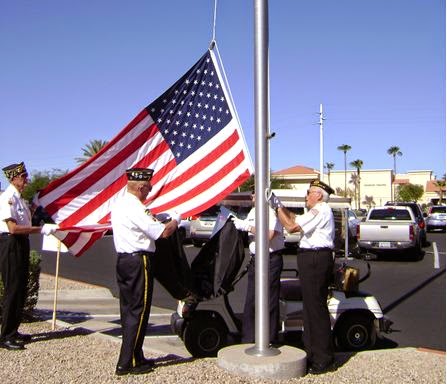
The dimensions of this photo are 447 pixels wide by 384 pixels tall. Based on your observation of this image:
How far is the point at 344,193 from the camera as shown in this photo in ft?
274

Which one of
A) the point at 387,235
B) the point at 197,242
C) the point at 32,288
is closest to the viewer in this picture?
the point at 32,288

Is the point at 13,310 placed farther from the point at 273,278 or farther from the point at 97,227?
the point at 273,278

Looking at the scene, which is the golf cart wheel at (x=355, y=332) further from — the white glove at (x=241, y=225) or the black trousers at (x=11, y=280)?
the black trousers at (x=11, y=280)

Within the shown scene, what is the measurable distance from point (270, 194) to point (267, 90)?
993 millimetres

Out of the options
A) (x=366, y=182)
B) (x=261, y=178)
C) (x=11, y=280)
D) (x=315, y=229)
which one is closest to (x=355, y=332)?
(x=315, y=229)

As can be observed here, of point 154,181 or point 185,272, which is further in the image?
point 154,181

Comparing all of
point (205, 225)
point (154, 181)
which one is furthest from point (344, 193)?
point (154, 181)

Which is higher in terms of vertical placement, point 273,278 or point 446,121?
point 446,121

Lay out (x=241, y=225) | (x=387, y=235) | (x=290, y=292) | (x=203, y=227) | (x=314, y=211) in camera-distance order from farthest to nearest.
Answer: (x=203, y=227), (x=387, y=235), (x=290, y=292), (x=241, y=225), (x=314, y=211)

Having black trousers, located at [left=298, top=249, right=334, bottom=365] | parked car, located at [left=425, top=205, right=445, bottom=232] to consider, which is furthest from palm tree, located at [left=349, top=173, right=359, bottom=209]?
black trousers, located at [left=298, top=249, right=334, bottom=365]

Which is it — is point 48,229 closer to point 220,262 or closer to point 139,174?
point 139,174

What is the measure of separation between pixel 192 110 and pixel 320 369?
320 centimetres

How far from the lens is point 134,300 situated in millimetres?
5227

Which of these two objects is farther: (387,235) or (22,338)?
(387,235)
